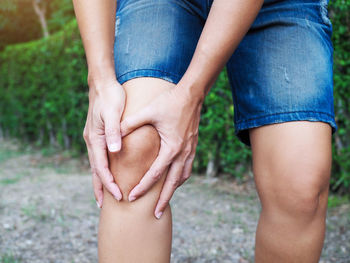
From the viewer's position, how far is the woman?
907 mm

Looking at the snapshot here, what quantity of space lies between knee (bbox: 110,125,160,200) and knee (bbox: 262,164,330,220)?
0.37 m

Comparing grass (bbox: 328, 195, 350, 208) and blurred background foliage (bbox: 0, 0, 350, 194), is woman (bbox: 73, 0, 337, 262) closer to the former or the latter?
blurred background foliage (bbox: 0, 0, 350, 194)

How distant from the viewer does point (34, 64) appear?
7195 millimetres

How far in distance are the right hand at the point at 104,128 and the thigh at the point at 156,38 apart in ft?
0.23

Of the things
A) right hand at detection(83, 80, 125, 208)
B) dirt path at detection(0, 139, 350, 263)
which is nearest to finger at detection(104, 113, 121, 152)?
right hand at detection(83, 80, 125, 208)

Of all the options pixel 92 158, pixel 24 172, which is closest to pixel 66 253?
pixel 92 158

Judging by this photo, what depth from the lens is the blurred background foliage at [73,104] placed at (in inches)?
110

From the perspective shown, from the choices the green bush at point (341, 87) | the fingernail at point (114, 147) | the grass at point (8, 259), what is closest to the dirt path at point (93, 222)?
the grass at point (8, 259)

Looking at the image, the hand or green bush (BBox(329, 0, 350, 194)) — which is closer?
the hand

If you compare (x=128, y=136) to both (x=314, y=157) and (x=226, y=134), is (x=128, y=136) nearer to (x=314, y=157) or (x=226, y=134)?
(x=314, y=157)

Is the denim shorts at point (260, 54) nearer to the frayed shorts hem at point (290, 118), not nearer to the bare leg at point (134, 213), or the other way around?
the frayed shorts hem at point (290, 118)

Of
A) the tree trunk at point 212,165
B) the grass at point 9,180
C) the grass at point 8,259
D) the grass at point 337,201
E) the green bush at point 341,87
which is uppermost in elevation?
the green bush at point 341,87

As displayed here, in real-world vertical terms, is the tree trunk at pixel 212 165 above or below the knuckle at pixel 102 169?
below

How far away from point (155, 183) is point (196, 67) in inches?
12.7
